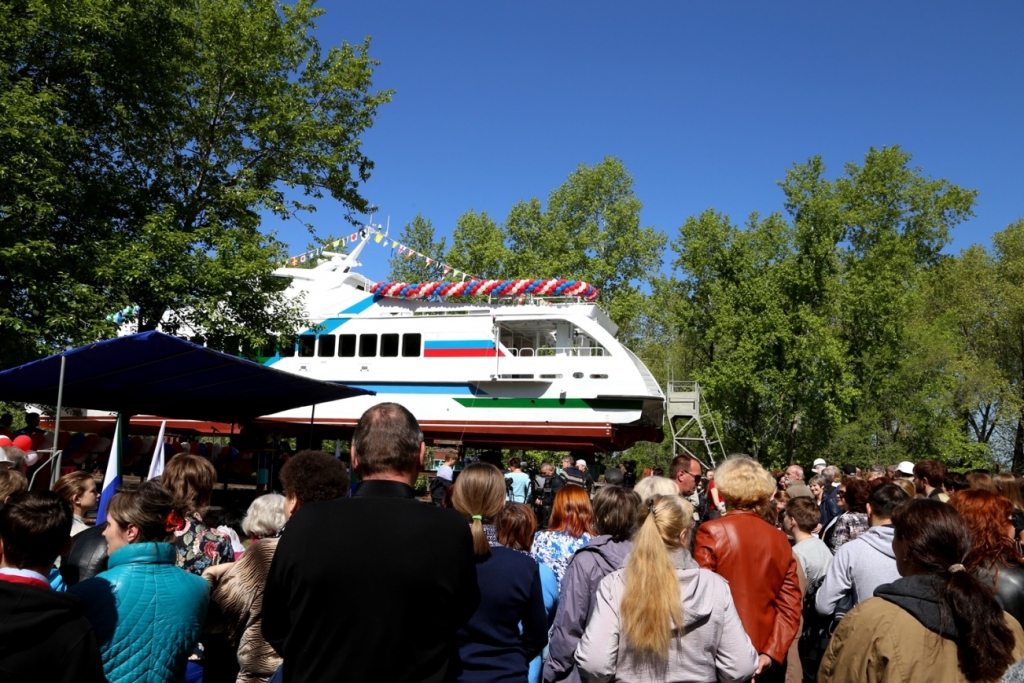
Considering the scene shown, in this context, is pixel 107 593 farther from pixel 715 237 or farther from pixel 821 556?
pixel 715 237

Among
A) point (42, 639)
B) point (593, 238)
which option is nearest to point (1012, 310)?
point (593, 238)

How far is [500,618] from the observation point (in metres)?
3.34

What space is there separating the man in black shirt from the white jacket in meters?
0.79

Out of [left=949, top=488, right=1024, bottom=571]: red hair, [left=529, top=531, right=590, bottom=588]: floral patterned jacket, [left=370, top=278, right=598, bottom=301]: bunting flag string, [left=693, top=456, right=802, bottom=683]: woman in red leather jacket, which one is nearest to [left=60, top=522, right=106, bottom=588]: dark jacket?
[left=529, top=531, right=590, bottom=588]: floral patterned jacket

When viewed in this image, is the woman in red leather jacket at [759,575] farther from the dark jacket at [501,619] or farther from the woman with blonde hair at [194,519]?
the woman with blonde hair at [194,519]

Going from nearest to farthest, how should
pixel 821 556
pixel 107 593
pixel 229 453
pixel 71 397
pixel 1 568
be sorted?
pixel 1 568 → pixel 107 593 → pixel 821 556 → pixel 71 397 → pixel 229 453

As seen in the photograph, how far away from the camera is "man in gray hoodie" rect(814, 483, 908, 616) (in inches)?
178

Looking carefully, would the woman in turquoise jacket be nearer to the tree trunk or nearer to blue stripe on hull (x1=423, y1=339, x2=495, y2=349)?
blue stripe on hull (x1=423, y1=339, x2=495, y2=349)

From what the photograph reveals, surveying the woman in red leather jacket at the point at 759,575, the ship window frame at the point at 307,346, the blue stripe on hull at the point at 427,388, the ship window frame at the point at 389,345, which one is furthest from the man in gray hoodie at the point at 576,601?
the ship window frame at the point at 307,346

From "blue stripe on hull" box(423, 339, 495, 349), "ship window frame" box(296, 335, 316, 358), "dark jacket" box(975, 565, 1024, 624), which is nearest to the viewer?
"dark jacket" box(975, 565, 1024, 624)

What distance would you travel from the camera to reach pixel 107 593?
313 centimetres

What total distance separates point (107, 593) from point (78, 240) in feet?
53.8

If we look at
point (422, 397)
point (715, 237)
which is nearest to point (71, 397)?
point (422, 397)

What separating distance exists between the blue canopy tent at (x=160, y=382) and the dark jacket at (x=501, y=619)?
720 centimetres
